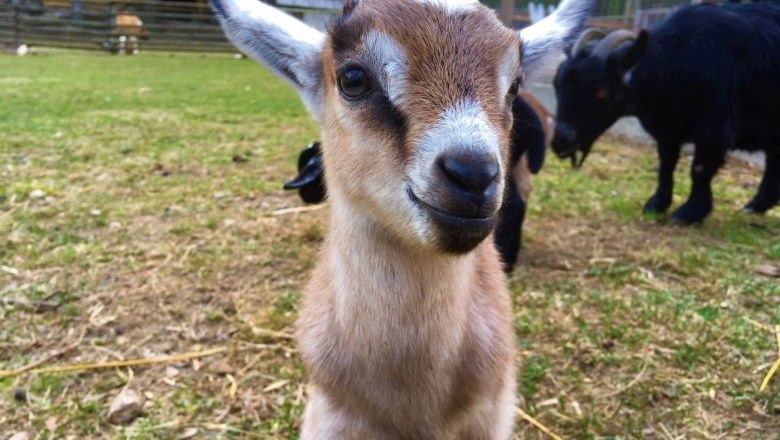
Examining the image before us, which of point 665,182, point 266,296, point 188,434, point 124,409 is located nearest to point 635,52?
point 665,182

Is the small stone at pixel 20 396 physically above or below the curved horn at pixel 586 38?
below

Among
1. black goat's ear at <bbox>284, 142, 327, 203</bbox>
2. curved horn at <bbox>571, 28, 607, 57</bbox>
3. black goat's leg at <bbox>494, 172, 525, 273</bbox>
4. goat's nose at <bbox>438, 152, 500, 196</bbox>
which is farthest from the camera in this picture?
curved horn at <bbox>571, 28, 607, 57</bbox>

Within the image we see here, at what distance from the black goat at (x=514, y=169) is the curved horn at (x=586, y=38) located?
1279 mm

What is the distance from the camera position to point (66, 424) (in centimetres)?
270

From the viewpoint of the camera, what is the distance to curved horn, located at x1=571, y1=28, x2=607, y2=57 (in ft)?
17.2

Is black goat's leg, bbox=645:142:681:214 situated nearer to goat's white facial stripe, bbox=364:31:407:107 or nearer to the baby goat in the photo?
the baby goat

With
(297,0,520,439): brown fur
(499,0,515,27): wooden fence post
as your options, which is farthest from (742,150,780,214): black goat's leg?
(297,0,520,439): brown fur

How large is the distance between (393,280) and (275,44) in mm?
987

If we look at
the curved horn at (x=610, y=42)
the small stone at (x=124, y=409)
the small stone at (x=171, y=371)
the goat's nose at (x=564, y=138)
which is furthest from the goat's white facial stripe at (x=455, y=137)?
the curved horn at (x=610, y=42)

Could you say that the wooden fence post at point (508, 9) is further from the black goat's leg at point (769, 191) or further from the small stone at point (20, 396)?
the small stone at point (20, 396)

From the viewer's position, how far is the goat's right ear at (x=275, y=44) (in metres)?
2.28

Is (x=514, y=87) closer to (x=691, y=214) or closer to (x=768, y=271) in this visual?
(x=768, y=271)

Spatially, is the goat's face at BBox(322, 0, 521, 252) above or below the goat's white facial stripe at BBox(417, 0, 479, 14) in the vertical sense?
below

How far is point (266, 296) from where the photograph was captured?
388 cm
